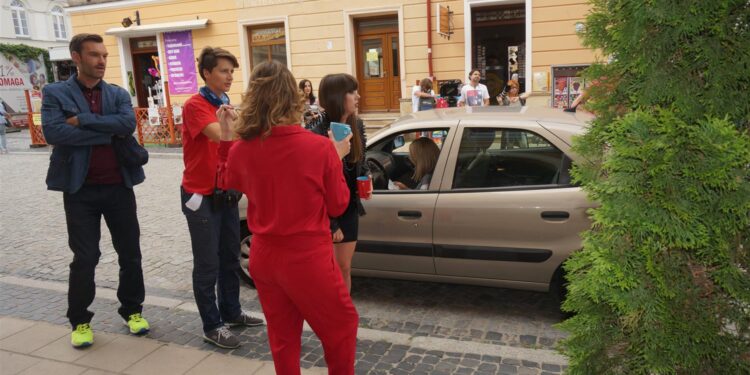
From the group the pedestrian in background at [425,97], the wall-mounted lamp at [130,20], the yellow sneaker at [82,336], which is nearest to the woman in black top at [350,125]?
the yellow sneaker at [82,336]

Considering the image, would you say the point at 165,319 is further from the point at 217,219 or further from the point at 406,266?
the point at 406,266

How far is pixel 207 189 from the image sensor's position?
11.7 ft

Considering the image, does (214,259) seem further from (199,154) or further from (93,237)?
(93,237)

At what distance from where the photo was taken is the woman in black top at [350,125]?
3.44m

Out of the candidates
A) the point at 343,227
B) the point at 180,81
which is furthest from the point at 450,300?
the point at 180,81

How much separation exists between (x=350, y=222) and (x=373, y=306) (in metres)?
1.41

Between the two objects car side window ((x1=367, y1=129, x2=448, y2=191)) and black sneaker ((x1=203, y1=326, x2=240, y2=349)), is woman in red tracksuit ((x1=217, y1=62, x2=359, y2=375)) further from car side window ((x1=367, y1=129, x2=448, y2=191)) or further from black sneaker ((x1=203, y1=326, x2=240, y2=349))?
car side window ((x1=367, y1=129, x2=448, y2=191))

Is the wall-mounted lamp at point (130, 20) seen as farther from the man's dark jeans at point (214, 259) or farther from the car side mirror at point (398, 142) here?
the man's dark jeans at point (214, 259)

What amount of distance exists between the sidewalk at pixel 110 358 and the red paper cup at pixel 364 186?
3.75 feet

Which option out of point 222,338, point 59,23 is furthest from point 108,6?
point 59,23

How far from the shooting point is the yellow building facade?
1442cm

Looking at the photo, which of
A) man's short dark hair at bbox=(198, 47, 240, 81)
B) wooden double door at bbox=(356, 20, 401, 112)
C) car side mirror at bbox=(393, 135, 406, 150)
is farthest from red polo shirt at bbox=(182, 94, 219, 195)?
wooden double door at bbox=(356, 20, 401, 112)

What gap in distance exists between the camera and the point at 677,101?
1.84m

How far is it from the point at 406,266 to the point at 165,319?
1973 millimetres
